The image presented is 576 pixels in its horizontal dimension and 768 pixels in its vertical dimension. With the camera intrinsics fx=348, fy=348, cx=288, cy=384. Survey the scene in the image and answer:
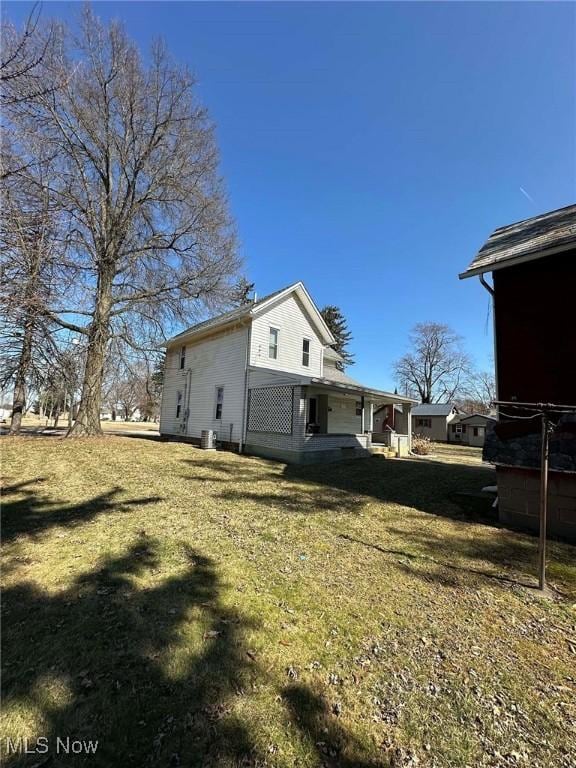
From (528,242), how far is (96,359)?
1404 centimetres

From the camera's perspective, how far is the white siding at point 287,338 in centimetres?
1538

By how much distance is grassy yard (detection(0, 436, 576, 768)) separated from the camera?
2047 mm

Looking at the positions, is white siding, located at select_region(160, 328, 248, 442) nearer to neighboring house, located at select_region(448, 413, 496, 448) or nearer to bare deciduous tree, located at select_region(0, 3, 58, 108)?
bare deciduous tree, located at select_region(0, 3, 58, 108)

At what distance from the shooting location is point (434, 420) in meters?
41.8

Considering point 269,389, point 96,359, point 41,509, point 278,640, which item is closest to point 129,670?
point 278,640

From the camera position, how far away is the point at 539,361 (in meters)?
6.26

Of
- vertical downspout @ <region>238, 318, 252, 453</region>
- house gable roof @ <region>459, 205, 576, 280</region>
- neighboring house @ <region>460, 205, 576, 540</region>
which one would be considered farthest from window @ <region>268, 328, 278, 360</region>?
neighboring house @ <region>460, 205, 576, 540</region>

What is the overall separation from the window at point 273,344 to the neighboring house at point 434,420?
29.7 metres

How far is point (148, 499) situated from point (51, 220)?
15.6ft

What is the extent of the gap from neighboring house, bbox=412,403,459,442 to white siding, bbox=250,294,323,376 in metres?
27.0

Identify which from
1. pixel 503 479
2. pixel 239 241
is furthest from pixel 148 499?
pixel 239 241

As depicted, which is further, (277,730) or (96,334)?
(96,334)

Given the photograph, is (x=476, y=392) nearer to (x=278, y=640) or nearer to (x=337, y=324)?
(x=337, y=324)

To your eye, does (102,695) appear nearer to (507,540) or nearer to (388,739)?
(388,739)
